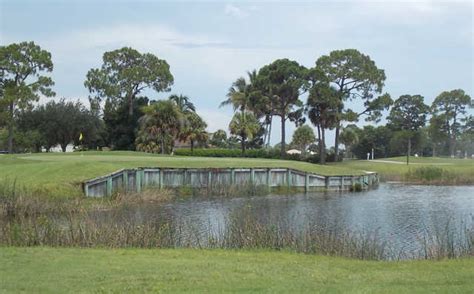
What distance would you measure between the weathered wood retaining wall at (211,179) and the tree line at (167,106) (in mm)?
26370

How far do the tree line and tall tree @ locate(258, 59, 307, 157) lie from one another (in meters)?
0.14

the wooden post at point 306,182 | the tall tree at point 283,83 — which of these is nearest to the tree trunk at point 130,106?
the tall tree at point 283,83

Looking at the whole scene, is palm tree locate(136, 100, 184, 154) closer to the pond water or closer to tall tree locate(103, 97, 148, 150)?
tall tree locate(103, 97, 148, 150)

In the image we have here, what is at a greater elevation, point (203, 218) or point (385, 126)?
point (385, 126)

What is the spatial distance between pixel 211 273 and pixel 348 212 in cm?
2210

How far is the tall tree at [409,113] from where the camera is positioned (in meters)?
109

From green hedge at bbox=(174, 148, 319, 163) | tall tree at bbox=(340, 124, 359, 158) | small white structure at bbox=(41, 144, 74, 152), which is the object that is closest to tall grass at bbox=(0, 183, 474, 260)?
green hedge at bbox=(174, 148, 319, 163)

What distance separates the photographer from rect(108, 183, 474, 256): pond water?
77.1 ft

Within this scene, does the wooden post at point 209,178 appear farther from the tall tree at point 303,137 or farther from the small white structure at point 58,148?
the tall tree at point 303,137

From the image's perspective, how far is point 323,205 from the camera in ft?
123

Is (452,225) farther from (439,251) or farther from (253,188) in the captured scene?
(253,188)

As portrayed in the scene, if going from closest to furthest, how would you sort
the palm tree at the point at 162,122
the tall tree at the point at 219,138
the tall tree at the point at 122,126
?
the palm tree at the point at 162,122 < the tall tree at the point at 122,126 < the tall tree at the point at 219,138

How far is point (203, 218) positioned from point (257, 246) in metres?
11.4

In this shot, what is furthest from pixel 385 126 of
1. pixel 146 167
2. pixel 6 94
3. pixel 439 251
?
pixel 439 251
